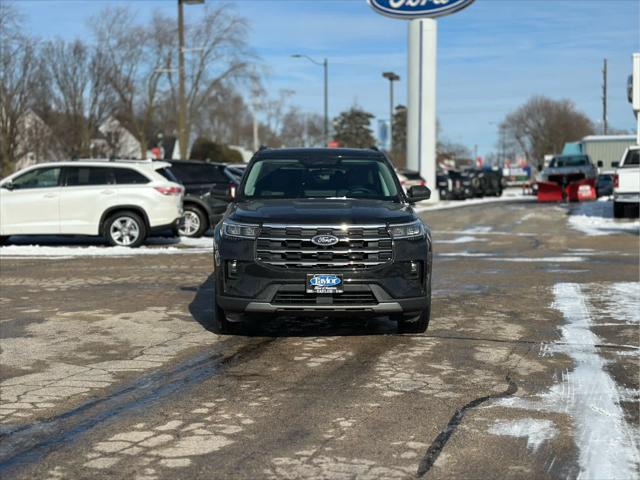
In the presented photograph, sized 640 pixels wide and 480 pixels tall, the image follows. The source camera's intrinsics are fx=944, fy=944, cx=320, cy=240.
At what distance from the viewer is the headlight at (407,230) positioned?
26.0 ft

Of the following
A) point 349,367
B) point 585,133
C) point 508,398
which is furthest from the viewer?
point 585,133

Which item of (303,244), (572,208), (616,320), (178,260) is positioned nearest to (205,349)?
(303,244)

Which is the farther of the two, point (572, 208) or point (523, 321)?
point (572, 208)


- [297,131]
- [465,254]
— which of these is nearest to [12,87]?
[465,254]

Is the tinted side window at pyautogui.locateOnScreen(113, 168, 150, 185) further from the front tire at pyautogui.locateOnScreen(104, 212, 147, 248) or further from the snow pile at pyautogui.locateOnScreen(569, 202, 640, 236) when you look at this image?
the snow pile at pyautogui.locateOnScreen(569, 202, 640, 236)

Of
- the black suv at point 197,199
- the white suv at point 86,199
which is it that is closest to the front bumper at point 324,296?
the white suv at point 86,199

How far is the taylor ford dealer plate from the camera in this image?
7.77m

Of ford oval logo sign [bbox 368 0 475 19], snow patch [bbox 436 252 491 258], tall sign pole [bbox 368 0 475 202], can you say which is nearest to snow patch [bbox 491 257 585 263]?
snow patch [bbox 436 252 491 258]

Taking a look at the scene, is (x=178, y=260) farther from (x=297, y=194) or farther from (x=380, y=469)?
(x=380, y=469)

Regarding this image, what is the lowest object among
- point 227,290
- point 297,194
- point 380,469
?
point 380,469

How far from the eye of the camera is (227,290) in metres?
8.03

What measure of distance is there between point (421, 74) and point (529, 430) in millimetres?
40984

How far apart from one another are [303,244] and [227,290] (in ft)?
2.59

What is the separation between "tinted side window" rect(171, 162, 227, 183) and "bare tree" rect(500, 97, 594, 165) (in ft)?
297
